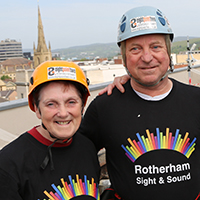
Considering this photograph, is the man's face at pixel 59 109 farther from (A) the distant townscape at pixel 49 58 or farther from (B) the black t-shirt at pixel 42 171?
(A) the distant townscape at pixel 49 58

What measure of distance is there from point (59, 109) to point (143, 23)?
106 cm

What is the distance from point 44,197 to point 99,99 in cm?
101

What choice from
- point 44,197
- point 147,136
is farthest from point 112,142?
point 44,197

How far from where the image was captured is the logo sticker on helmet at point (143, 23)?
2.33 metres

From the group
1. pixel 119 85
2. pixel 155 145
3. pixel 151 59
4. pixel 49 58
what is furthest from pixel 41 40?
pixel 155 145

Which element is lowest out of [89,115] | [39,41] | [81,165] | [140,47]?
[81,165]

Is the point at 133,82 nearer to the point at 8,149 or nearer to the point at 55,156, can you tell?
the point at 55,156

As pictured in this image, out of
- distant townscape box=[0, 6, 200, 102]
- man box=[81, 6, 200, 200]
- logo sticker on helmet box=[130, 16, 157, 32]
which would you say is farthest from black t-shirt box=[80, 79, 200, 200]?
distant townscape box=[0, 6, 200, 102]

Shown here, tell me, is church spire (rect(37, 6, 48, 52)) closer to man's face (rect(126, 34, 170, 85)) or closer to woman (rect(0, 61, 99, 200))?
man's face (rect(126, 34, 170, 85))

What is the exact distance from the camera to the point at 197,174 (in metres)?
2.28

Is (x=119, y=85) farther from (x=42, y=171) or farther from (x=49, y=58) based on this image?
(x=49, y=58)

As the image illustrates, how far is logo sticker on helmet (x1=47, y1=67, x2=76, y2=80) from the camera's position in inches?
82.0

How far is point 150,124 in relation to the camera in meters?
2.30

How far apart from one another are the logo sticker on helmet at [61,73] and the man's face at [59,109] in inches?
2.4
